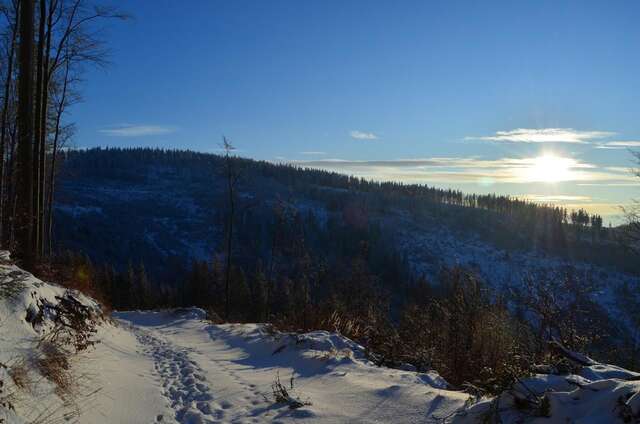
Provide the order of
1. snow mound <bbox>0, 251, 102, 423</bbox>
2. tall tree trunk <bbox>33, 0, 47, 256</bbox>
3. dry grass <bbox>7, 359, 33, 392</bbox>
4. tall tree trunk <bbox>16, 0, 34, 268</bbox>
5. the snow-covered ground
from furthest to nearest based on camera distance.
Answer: tall tree trunk <bbox>33, 0, 47, 256</bbox> → tall tree trunk <bbox>16, 0, 34, 268</bbox> → dry grass <bbox>7, 359, 33, 392</bbox> → snow mound <bbox>0, 251, 102, 423</bbox> → the snow-covered ground

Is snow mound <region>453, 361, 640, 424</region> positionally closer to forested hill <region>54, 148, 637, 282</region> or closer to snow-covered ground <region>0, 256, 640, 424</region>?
snow-covered ground <region>0, 256, 640, 424</region>

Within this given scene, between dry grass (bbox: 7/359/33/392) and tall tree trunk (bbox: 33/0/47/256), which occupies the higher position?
tall tree trunk (bbox: 33/0/47/256)

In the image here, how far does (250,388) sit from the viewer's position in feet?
21.0

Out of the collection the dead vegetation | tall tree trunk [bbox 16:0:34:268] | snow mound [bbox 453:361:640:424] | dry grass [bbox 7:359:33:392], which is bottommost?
the dead vegetation

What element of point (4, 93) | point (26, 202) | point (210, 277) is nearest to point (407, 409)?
point (26, 202)

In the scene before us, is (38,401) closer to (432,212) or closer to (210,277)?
(210,277)

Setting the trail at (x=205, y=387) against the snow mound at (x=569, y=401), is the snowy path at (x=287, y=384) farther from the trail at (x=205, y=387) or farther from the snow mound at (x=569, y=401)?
the snow mound at (x=569, y=401)

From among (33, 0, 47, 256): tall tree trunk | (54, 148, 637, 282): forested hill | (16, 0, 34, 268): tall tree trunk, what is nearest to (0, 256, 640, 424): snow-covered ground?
(16, 0, 34, 268): tall tree trunk

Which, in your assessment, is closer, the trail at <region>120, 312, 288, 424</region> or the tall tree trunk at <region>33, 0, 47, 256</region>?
the trail at <region>120, 312, 288, 424</region>

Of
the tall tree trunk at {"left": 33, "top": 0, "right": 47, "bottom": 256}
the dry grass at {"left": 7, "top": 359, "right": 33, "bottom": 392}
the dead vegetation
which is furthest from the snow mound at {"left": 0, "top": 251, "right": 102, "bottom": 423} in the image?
the tall tree trunk at {"left": 33, "top": 0, "right": 47, "bottom": 256}

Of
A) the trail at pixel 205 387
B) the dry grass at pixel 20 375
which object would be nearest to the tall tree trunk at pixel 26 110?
the trail at pixel 205 387

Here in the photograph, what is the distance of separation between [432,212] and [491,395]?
190954mm

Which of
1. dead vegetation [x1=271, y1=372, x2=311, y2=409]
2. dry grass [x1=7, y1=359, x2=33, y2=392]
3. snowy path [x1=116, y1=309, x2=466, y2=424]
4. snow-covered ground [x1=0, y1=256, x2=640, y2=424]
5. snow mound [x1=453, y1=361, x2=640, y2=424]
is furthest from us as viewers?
dead vegetation [x1=271, y1=372, x2=311, y2=409]

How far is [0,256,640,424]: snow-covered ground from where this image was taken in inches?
144
